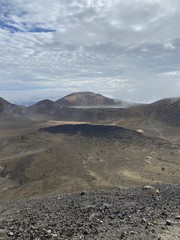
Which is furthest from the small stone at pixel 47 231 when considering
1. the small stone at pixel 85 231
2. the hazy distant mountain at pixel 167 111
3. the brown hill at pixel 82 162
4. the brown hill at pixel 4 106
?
the brown hill at pixel 4 106

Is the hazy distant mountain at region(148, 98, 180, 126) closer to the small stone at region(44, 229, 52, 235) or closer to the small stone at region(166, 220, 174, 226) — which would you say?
the small stone at region(166, 220, 174, 226)

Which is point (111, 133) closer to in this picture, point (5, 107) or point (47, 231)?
point (47, 231)

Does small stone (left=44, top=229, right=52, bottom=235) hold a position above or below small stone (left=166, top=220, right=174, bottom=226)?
below

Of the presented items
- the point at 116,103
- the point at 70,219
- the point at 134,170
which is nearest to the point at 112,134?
the point at 134,170

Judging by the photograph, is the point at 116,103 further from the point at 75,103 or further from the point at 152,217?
the point at 152,217

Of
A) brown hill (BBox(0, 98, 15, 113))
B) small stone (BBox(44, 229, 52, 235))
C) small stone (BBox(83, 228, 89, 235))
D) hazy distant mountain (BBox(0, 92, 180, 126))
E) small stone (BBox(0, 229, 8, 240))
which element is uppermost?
brown hill (BBox(0, 98, 15, 113))

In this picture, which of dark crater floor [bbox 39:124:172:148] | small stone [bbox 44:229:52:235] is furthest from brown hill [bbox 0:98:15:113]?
small stone [bbox 44:229:52:235]

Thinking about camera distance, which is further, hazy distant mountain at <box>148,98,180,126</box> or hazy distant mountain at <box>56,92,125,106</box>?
hazy distant mountain at <box>56,92,125,106</box>

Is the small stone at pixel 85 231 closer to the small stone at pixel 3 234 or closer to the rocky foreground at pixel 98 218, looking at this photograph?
the rocky foreground at pixel 98 218
